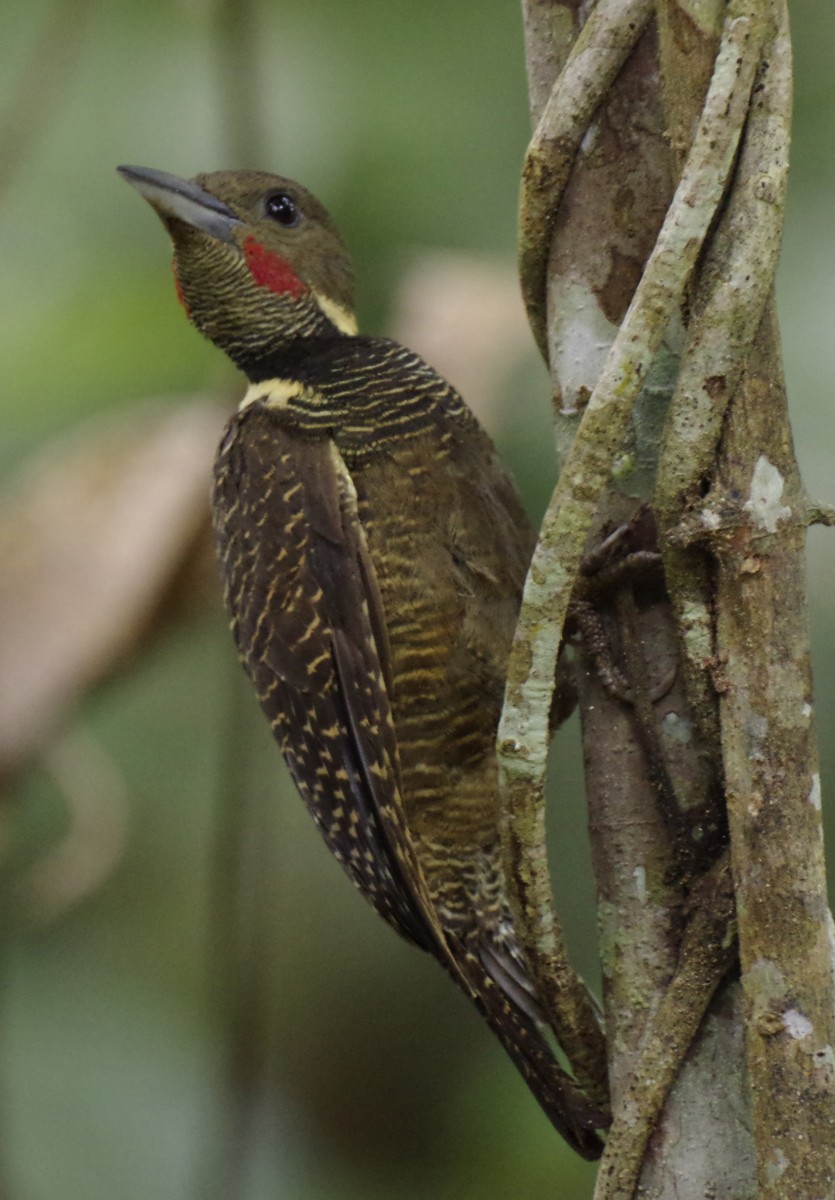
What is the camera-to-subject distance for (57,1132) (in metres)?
3.04

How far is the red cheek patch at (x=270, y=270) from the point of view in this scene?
2605 millimetres

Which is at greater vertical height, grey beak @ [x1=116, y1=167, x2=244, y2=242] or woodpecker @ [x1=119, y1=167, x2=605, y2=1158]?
grey beak @ [x1=116, y1=167, x2=244, y2=242]

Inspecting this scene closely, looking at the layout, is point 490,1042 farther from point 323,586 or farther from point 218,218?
point 218,218

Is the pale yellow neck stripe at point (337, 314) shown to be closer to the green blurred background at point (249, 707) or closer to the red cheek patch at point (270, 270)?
the red cheek patch at point (270, 270)

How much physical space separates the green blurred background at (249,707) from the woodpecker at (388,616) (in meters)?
0.49

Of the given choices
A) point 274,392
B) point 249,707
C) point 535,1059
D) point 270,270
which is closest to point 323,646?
point 274,392

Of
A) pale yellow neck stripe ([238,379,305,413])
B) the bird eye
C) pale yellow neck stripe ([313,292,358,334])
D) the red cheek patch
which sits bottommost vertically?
pale yellow neck stripe ([238,379,305,413])

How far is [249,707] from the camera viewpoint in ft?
10.7

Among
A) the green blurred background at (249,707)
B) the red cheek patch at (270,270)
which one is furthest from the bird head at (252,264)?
the green blurred background at (249,707)

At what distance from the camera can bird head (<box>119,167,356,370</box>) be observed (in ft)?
8.39

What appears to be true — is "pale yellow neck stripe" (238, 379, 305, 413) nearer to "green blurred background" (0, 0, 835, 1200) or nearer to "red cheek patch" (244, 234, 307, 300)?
"red cheek patch" (244, 234, 307, 300)

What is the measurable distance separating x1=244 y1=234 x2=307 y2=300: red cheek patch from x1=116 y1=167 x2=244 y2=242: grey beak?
0.04 m

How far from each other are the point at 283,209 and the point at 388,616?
0.84 m

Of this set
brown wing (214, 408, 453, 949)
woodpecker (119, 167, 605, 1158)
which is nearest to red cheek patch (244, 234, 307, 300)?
woodpecker (119, 167, 605, 1158)
